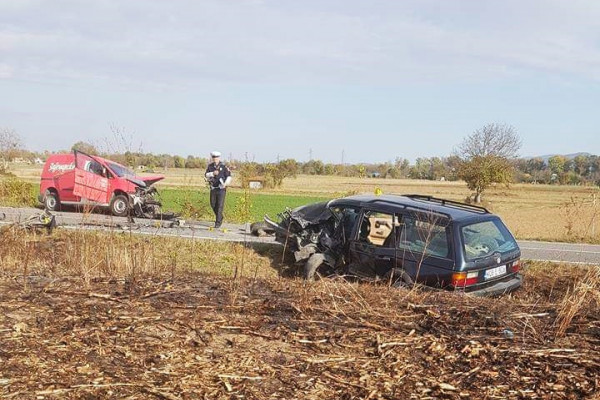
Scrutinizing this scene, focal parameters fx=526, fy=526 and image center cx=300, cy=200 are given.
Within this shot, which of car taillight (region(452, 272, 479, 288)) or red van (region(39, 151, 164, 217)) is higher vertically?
red van (region(39, 151, 164, 217))

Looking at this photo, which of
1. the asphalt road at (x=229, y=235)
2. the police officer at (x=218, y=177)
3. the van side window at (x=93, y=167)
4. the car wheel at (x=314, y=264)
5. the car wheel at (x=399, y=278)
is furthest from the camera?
the van side window at (x=93, y=167)

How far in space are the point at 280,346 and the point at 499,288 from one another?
16.9 ft

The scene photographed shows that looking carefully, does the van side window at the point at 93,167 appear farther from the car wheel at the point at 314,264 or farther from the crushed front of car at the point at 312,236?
the car wheel at the point at 314,264

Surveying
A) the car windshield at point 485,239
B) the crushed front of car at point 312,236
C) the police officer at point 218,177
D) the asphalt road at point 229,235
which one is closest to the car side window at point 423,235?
the car windshield at point 485,239

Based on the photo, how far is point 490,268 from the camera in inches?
303

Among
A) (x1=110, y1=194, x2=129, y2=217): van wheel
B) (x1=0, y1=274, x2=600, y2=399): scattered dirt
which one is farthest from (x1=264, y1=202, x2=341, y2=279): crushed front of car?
(x1=110, y1=194, x2=129, y2=217): van wheel

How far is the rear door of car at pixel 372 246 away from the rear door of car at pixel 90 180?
11.3m

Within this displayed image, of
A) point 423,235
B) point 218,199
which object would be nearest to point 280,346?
point 423,235

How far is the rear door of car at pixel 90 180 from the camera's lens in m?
17.4

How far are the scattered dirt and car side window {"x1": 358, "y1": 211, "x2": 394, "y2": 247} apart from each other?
12.1 ft

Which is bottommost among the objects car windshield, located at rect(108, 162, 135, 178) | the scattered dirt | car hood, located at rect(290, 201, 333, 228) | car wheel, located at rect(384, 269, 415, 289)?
car wheel, located at rect(384, 269, 415, 289)

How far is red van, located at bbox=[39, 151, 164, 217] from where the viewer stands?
55.9 ft

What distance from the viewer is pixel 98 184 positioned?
17406mm

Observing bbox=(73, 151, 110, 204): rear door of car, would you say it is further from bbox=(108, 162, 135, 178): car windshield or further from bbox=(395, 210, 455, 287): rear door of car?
bbox=(395, 210, 455, 287): rear door of car
